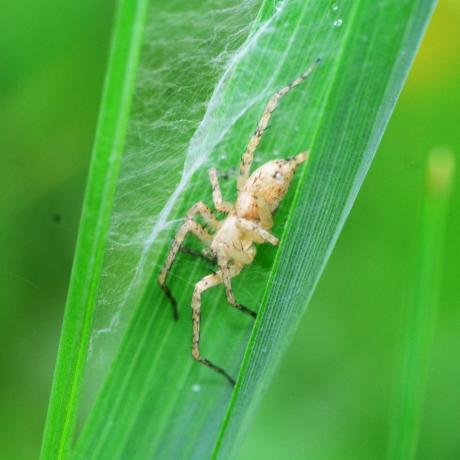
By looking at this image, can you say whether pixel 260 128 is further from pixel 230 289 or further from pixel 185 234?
pixel 230 289

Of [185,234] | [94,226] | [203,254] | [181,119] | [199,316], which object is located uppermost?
[181,119]

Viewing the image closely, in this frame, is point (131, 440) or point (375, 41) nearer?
point (375, 41)

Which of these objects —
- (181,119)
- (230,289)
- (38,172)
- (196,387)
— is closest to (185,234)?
(230,289)

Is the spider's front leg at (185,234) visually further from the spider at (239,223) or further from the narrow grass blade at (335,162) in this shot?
the narrow grass blade at (335,162)

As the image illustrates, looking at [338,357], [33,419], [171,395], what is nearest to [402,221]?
[338,357]

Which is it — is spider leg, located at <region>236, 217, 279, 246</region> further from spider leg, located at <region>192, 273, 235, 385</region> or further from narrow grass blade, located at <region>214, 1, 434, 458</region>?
narrow grass blade, located at <region>214, 1, 434, 458</region>

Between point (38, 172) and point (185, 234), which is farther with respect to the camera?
point (38, 172)

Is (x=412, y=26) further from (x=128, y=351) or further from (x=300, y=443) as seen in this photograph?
(x=300, y=443)
